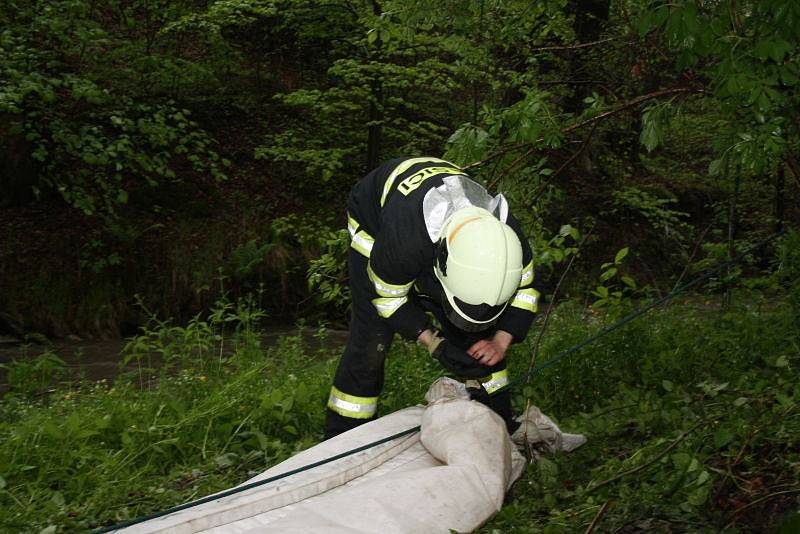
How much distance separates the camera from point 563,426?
4004 mm

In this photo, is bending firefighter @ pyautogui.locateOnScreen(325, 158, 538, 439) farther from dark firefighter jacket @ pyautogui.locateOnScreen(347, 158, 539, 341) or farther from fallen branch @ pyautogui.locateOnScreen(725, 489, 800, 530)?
fallen branch @ pyautogui.locateOnScreen(725, 489, 800, 530)

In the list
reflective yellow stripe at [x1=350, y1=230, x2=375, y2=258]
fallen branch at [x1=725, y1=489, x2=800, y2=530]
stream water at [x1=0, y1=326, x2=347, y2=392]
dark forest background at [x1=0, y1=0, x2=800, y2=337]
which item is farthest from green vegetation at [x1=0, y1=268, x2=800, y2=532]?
stream water at [x1=0, y1=326, x2=347, y2=392]

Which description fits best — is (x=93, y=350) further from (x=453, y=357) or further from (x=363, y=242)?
(x=453, y=357)

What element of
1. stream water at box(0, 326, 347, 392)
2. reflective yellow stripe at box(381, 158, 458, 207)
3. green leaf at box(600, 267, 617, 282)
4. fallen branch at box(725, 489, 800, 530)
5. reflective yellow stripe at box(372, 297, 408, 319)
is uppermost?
reflective yellow stripe at box(381, 158, 458, 207)

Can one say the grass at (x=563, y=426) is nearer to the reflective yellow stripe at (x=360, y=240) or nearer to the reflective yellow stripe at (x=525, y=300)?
the reflective yellow stripe at (x=525, y=300)

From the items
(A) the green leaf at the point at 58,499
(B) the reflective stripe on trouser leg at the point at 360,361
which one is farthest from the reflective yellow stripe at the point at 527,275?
(A) the green leaf at the point at 58,499

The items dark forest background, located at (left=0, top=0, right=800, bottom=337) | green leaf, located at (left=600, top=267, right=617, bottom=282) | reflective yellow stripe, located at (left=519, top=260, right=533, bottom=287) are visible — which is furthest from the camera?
dark forest background, located at (left=0, top=0, right=800, bottom=337)

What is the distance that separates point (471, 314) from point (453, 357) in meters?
0.42

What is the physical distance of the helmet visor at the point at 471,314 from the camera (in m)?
2.95

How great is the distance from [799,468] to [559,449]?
1.03 metres

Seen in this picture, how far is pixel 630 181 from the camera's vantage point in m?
11.1

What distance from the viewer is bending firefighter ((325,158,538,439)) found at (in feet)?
9.53

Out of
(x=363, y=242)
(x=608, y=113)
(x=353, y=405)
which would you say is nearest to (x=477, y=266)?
(x=363, y=242)

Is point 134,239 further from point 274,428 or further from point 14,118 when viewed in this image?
point 274,428
